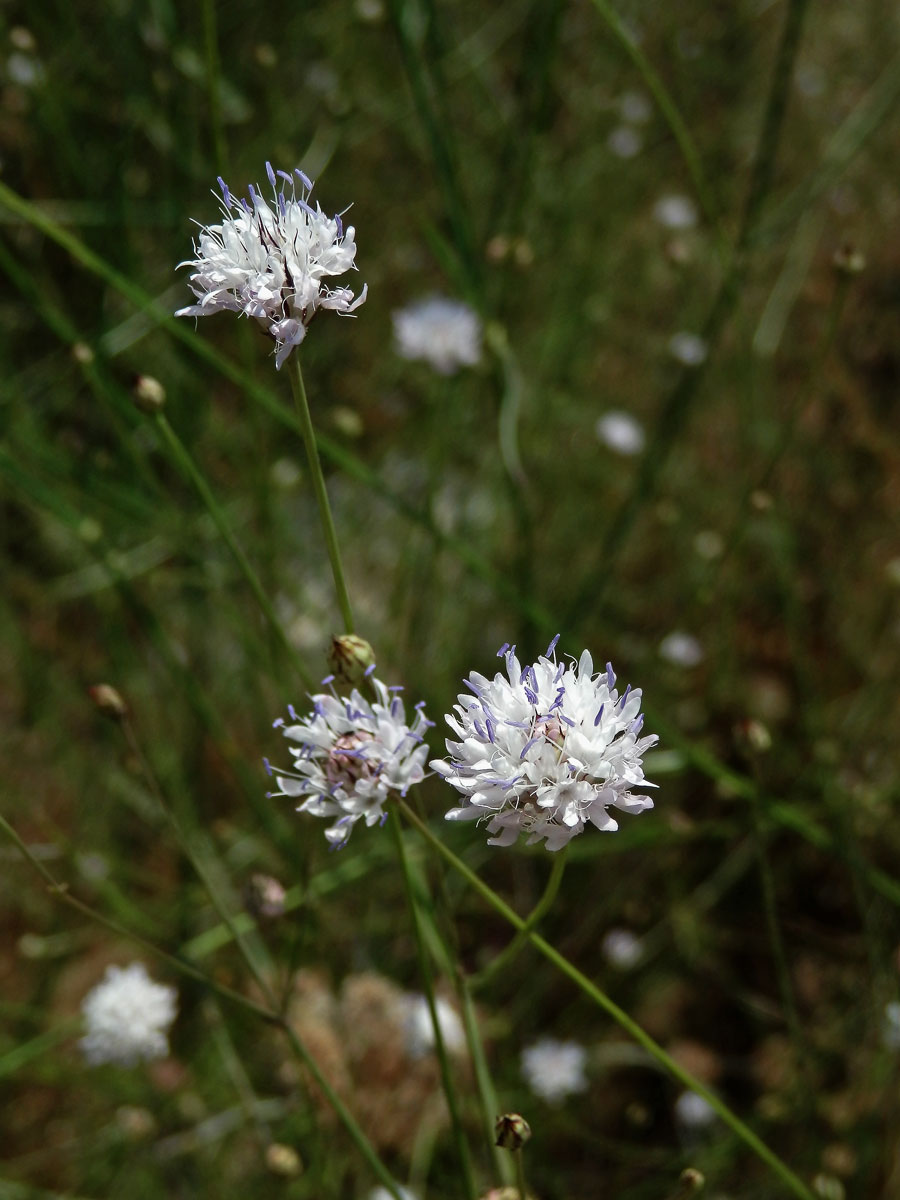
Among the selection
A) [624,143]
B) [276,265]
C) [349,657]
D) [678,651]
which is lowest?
[349,657]

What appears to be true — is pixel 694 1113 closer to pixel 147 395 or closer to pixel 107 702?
pixel 107 702

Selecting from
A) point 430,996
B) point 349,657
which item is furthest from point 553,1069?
point 349,657

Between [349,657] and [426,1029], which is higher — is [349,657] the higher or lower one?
the lower one

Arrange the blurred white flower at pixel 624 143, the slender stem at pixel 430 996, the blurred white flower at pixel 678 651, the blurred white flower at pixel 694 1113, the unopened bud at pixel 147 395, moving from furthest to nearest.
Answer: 1. the blurred white flower at pixel 624 143
2. the blurred white flower at pixel 678 651
3. the blurred white flower at pixel 694 1113
4. the unopened bud at pixel 147 395
5. the slender stem at pixel 430 996

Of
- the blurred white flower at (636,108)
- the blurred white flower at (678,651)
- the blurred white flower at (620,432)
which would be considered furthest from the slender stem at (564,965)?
the blurred white flower at (636,108)

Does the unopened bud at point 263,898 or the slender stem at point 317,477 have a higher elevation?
the slender stem at point 317,477

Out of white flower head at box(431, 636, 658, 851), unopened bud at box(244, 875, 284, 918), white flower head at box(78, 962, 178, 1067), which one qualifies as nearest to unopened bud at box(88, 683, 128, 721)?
unopened bud at box(244, 875, 284, 918)

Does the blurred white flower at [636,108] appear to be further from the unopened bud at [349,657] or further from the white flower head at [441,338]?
the unopened bud at [349,657]
